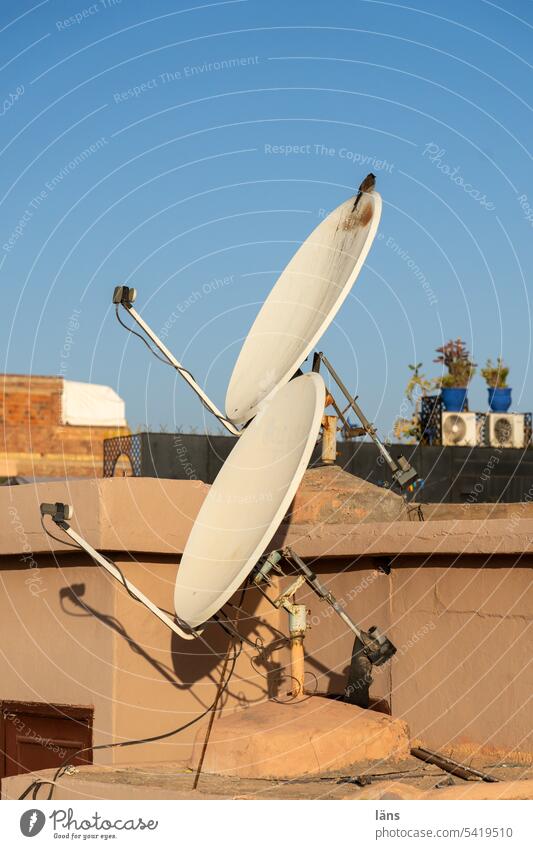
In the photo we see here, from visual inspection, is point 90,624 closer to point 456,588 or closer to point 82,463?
point 456,588

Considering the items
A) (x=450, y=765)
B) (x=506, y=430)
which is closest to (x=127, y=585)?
(x=450, y=765)

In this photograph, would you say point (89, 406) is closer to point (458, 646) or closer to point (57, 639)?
point (57, 639)

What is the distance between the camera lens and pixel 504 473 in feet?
72.5

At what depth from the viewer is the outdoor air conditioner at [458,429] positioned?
22.2m

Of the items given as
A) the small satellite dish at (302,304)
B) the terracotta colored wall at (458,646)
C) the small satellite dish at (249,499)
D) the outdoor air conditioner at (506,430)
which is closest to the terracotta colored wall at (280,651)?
the terracotta colored wall at (458,646)

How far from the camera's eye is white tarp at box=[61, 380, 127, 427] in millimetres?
33938

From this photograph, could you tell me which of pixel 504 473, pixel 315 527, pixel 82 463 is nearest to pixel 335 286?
pixel 315 527

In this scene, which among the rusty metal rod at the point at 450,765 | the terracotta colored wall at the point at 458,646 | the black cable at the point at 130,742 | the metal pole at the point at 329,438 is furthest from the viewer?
the metal pole at the point at 329,438

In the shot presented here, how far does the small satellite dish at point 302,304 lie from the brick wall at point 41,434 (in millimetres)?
21092

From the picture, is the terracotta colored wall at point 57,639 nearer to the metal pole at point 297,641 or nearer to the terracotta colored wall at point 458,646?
the metal pole at point 297,641

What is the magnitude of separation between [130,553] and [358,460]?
387 inches

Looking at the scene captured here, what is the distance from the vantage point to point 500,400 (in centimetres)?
2403

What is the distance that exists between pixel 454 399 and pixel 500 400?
1381mm
